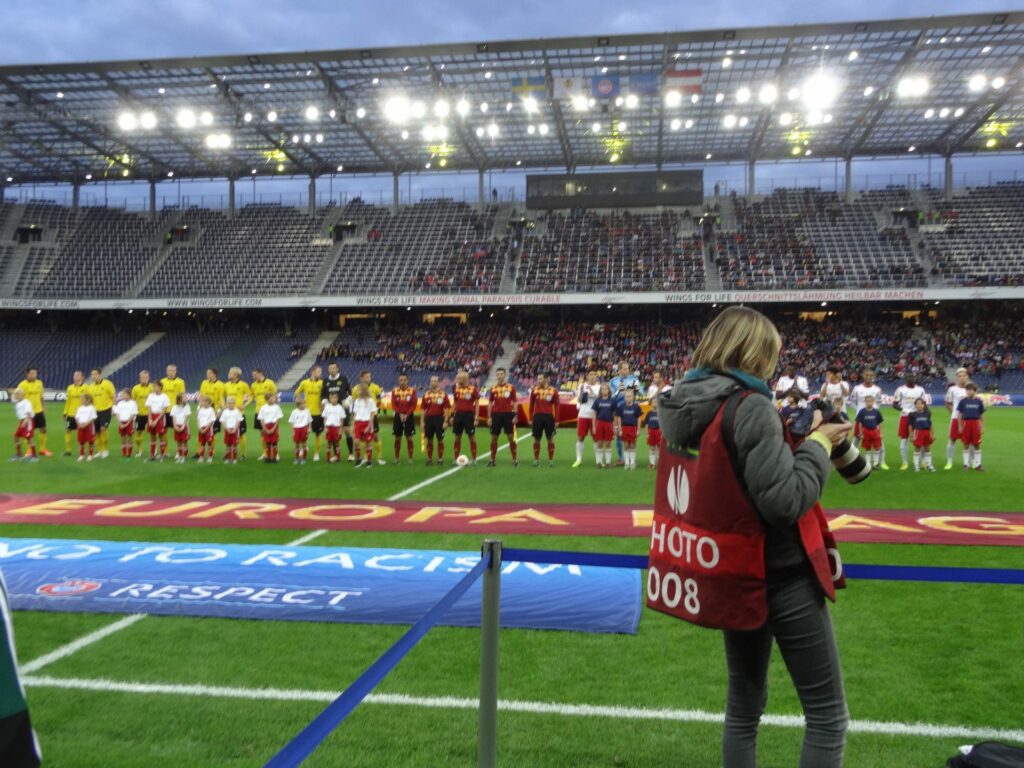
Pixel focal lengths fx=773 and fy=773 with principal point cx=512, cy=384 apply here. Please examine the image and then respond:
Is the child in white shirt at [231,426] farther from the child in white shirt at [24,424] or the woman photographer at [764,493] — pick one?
the woman photographer at [764,493]

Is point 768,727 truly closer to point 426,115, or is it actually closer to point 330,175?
point 426,115

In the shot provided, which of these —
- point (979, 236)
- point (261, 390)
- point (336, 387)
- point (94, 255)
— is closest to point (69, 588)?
point (336, 387)

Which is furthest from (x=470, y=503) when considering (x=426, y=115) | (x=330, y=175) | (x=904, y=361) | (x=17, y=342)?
(x=17, y=342)

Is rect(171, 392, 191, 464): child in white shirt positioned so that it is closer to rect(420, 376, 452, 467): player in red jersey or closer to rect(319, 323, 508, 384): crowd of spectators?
rect(420, 376, 452, 467): player in red jersey

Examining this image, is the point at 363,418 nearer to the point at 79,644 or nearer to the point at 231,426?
the point at 231,426

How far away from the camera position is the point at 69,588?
6129mm

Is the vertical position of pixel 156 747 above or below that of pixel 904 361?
below

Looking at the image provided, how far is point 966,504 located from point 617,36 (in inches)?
855

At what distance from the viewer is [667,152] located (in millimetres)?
41562

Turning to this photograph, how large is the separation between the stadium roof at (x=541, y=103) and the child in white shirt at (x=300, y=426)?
60.0 feet

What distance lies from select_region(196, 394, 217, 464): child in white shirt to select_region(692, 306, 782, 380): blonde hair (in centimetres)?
1437

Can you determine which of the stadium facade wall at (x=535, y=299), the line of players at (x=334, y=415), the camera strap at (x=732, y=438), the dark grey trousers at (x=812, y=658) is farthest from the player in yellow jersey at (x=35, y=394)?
the stadium facade wall at (x=535, y=299)

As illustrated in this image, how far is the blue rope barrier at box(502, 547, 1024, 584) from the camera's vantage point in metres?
2.89

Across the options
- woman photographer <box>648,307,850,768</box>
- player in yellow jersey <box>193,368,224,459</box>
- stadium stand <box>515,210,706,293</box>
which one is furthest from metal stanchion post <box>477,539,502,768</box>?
stadium stand <box>515,210,706,293</box>
